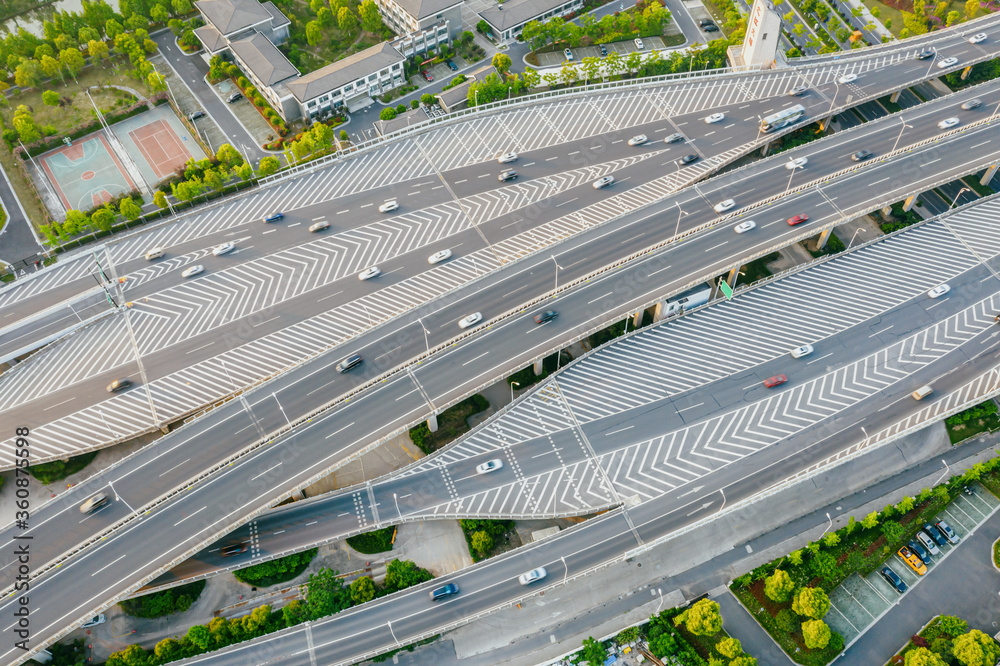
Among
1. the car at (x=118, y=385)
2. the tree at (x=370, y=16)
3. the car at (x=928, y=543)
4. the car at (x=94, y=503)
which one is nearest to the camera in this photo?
the car at (x=94, y=503)

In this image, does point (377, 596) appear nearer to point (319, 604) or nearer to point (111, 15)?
point (319, 604)

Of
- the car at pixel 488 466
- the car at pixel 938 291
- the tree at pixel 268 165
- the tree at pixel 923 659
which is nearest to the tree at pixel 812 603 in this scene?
the tree at pixel 923 659

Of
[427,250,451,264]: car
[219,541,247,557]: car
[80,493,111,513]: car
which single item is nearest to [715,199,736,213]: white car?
[427,250,451,264]: car

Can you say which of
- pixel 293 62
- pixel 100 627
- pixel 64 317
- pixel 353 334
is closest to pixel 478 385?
pixel 353 334

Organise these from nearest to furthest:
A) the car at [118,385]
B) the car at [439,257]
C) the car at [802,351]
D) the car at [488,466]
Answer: the car at [488,466] → the car at [802,351] → the car at [118,385] → the car at [439,257]

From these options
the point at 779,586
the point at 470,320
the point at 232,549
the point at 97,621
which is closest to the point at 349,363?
the point at 470,320

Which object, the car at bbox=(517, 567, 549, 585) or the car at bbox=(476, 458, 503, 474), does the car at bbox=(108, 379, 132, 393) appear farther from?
the car at bbox=(517, 567, 549, 585)

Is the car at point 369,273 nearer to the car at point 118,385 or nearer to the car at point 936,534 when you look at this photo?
the car at point 118,385
